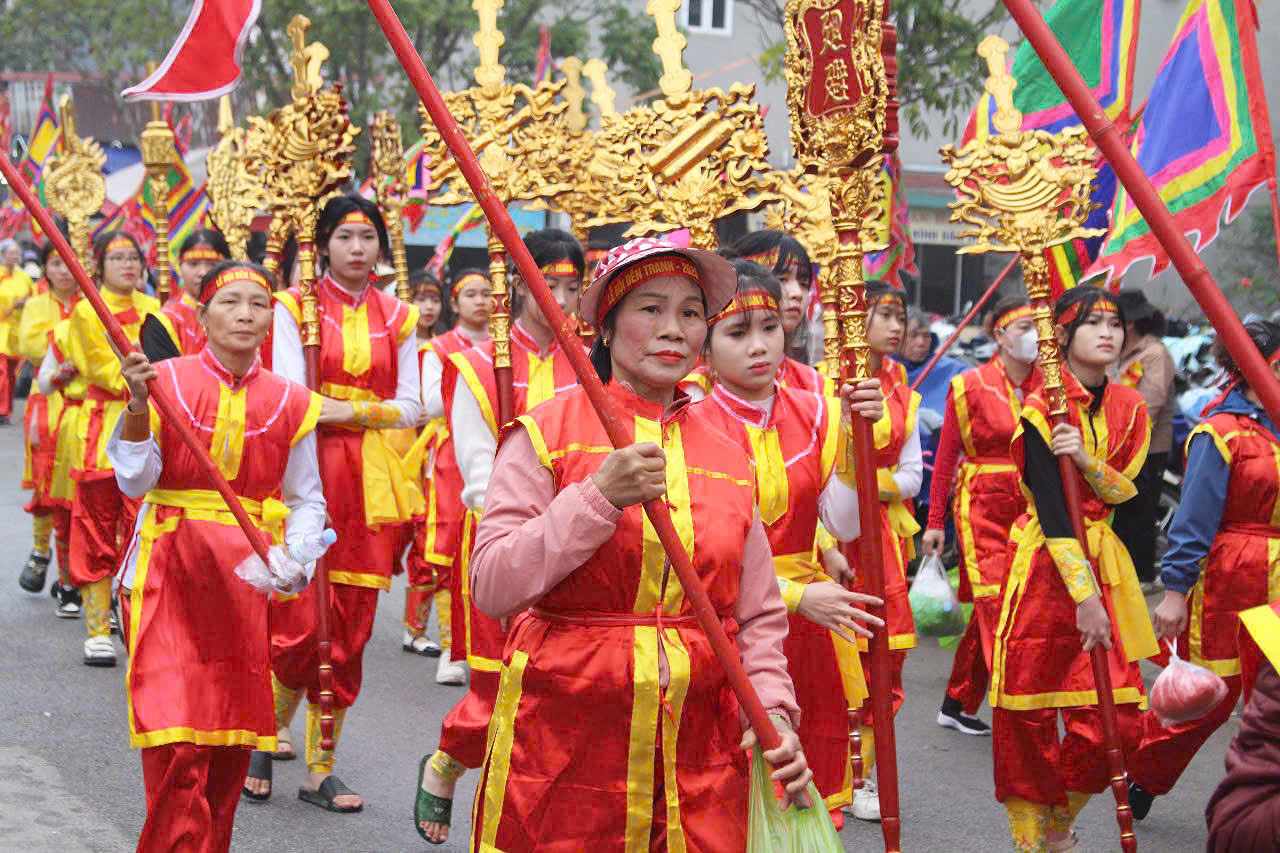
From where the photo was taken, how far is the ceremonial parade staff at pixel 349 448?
6.73 meters

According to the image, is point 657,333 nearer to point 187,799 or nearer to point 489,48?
point 187,799

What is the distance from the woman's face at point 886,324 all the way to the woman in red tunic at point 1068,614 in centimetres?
181

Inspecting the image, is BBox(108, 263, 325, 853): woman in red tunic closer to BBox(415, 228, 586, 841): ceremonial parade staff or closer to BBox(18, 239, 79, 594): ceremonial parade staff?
BBox(415, 228, 586, 841): ceremonial parade staff

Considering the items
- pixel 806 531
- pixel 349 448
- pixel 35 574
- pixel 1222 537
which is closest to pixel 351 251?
pixel 349 448

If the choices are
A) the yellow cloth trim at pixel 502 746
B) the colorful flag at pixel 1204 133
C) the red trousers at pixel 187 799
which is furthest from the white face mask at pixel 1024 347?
the yellow cloth trim at pixel 502 746

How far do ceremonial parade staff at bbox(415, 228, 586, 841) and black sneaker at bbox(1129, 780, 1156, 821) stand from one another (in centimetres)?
242

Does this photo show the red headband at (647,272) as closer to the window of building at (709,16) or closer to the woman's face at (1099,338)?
the woman's face at (1099,338)

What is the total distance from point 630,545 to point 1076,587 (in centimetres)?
260

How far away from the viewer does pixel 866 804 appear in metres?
6.85

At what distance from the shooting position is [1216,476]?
238 inches

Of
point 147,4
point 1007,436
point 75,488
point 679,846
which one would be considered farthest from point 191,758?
point 147,4

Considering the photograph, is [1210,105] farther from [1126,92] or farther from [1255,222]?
[1255,222]

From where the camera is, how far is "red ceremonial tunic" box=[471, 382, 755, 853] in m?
3.58

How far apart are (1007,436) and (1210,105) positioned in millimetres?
1816
